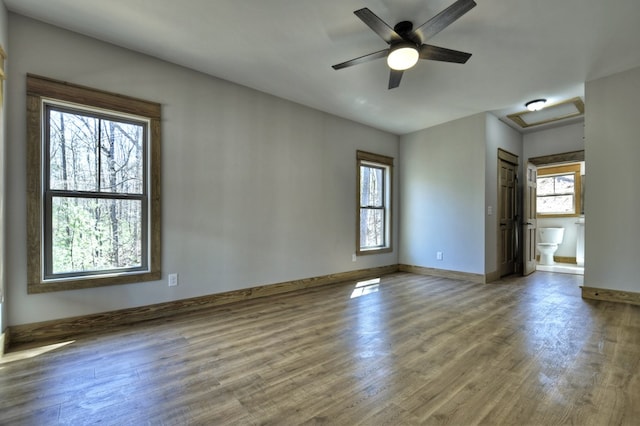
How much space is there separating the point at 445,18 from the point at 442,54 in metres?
0.49

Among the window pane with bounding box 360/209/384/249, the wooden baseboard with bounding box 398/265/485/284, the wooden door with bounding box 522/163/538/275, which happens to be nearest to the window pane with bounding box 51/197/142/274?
the window pane with bounding box 360/209/384/249

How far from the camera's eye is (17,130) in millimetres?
2475

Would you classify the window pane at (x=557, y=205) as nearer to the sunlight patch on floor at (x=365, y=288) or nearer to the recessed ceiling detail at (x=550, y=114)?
the recessed ceiling detail at (x=550, y=114)

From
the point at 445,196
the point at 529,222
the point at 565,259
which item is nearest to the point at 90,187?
the point at 445,196

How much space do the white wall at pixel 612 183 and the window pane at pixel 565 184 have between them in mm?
3907

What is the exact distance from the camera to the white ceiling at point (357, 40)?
95.0 inches

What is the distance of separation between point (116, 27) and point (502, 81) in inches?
164

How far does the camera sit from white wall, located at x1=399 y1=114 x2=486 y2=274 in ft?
16.0

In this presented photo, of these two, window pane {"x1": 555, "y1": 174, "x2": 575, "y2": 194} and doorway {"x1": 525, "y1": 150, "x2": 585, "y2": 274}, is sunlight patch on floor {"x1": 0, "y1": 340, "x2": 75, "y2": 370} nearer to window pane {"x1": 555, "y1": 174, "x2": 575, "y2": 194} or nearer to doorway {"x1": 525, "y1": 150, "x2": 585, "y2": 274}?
doorway {"x1": 525, "y1": 150, "x2": 585, "y2": 274}

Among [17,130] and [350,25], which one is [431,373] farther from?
[17,130]

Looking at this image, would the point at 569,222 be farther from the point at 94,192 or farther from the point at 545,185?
the point at 94,192

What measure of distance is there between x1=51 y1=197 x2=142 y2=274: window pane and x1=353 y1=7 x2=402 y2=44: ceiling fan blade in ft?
8.90

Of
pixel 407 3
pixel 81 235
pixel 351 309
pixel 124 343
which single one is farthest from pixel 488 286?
pixel 81 235

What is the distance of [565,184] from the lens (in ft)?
23.1
